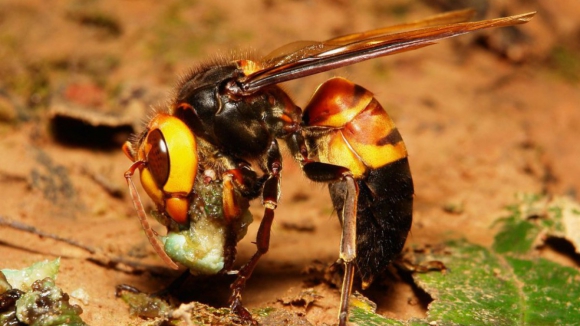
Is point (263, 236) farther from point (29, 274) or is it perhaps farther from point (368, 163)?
point (29, 274)

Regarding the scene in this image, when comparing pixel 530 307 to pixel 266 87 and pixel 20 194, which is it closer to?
pixel 266 87

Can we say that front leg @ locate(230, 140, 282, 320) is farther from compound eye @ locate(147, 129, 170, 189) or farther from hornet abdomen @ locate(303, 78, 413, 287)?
compound eye @ locate(147, 129, 170, 189)

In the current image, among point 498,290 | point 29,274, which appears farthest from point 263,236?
point 498,290

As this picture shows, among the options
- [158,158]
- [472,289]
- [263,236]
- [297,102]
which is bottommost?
[472,289]

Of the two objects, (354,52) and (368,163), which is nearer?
(354,52)

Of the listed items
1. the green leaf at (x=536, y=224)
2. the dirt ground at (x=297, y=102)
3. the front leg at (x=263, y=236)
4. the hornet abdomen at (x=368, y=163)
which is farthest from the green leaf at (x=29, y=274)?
the green leaf at (x=536, y=224)

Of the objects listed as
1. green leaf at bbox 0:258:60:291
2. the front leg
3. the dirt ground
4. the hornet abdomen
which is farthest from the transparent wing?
green leaf at bbox 0:258:60:291

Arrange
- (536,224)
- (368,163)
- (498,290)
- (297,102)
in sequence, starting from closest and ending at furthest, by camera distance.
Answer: (368,163) → (498,290) → (536,224) → (297,102)
